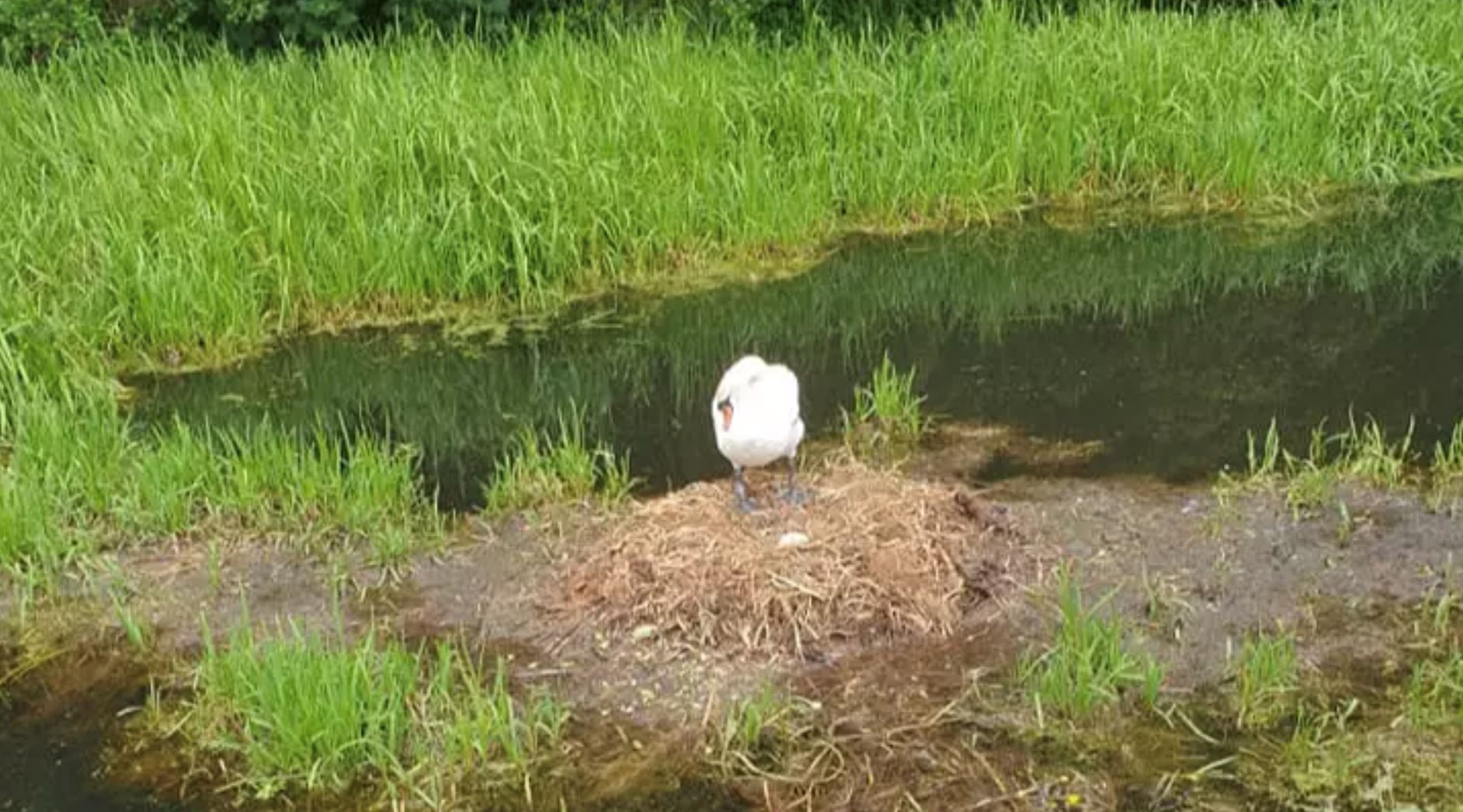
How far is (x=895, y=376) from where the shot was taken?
6.42m

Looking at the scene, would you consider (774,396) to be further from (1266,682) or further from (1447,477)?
(1447,477)

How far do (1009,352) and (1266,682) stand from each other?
10.1 ft

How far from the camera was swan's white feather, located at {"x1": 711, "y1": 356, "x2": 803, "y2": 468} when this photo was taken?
16.0 ft

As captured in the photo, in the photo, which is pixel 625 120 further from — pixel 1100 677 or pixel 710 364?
pixel 1100 677

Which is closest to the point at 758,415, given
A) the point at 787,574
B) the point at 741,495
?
the point at 741,495

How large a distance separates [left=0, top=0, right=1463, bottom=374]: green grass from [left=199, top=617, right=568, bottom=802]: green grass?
322 centimetres

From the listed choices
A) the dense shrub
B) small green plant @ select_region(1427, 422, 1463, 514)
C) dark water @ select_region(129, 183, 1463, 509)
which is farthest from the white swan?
the dense shrub

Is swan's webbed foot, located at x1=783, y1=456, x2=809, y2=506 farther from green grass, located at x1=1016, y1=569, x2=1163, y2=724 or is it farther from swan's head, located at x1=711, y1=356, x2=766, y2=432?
green grass, located at x1=1016, y1=569, x2=1163, y2=724

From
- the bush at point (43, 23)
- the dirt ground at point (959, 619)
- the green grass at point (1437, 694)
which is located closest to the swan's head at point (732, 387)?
the dirt ground at point (959, 619)

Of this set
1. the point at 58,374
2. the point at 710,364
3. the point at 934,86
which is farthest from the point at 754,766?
the point at 934,86

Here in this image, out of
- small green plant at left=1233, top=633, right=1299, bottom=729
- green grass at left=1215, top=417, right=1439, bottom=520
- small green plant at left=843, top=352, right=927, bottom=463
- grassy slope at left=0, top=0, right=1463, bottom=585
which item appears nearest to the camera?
small green plant at left=1233, top=633, right=1299, bottom=729

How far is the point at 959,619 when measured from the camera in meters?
4.70

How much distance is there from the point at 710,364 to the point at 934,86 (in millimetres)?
2773

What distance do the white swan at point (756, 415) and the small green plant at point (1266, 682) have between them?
5.00ft
